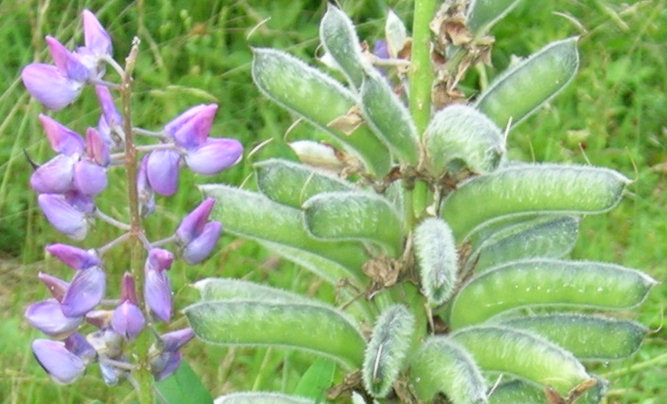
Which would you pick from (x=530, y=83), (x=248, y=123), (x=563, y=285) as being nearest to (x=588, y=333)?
(x=563, y=285)

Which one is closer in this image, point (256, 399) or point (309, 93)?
point (309, 93)

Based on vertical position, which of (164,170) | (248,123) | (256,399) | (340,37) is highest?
(340,37)

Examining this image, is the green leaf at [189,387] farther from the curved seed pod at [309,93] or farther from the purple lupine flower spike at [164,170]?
the curved seed pod at [309,93]

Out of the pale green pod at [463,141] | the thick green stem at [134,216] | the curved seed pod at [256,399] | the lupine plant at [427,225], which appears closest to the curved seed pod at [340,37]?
the lupine plant at [427,225]

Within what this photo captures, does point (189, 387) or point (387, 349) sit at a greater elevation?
point (387, 349)

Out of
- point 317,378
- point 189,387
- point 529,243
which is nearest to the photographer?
Result: point 529,243

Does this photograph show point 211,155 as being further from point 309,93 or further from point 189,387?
point 189,387

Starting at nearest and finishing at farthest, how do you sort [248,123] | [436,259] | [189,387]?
1. [436,259]
2. [189,387]
3. [248,123]
